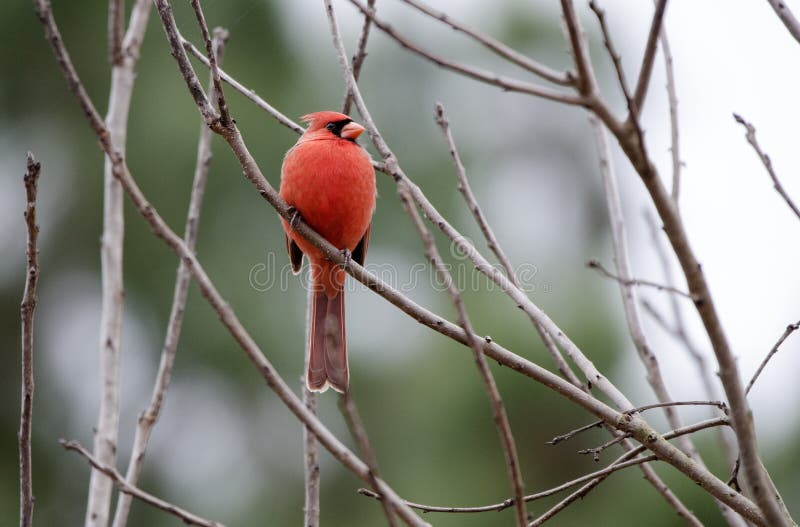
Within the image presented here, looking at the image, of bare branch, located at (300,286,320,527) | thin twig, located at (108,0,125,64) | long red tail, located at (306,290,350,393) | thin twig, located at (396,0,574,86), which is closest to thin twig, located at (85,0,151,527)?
thin twig, located at (108,0,125,64)

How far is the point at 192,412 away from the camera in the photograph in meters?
7.84

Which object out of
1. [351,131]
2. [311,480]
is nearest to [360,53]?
[351,131]

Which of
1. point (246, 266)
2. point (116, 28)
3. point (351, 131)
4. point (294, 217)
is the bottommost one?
point (294, 217)

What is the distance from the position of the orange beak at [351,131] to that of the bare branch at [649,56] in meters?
2.59

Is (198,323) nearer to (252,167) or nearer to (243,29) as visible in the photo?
(243,29)

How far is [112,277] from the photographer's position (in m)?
2.59

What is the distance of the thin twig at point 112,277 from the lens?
7.67 ft

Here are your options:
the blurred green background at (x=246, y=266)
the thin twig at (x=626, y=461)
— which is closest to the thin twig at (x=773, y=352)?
the thin twig at (x=626, y=461)

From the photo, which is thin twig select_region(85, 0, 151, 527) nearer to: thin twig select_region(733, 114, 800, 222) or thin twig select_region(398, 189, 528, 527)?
thin twig select_region(398, 189, 528, 527)

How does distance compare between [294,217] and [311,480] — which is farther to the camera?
[294,217]

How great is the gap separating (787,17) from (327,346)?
2389 mm

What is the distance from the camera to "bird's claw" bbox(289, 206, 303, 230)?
3230 millimetres

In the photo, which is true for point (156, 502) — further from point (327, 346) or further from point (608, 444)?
point (327, 346)

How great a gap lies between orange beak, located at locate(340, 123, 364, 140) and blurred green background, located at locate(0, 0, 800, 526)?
7.72 feet
